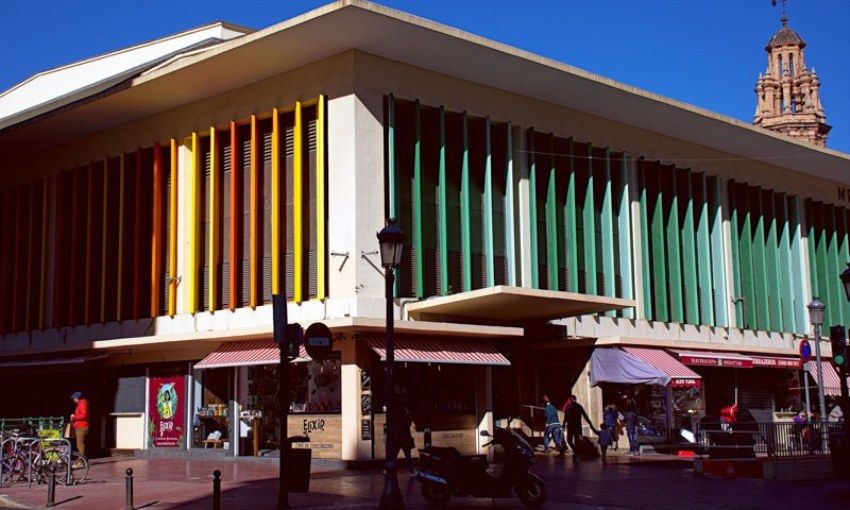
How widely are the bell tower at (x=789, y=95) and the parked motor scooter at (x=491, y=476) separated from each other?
70.3 metres

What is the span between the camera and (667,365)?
28.7 meters

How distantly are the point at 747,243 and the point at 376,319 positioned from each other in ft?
60.4

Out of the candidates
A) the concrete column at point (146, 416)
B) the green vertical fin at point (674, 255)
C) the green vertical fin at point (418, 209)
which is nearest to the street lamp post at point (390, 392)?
the green vertical fin at point (418, 209)

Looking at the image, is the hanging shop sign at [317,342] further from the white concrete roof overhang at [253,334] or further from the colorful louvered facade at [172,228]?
the colorful louvered facade at [172,228]

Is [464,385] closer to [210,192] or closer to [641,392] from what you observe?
[641,392]

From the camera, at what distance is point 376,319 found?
922 inches

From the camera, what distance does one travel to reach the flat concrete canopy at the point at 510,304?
78.6 ft

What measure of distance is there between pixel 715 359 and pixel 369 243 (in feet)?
39.6

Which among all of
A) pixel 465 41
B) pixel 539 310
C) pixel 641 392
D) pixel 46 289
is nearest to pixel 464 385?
pixel 539 310

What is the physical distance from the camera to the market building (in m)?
25.4

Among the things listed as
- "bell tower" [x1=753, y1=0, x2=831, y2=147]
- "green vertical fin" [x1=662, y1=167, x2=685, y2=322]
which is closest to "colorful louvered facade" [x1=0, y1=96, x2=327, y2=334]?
"green vertical fin" [x1=662, y1=167, x2=685, y2=322]

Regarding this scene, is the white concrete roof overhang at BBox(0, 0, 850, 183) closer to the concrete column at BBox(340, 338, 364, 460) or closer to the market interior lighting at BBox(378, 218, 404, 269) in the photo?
the concrete column at BBox(340, 338, 364, 460)

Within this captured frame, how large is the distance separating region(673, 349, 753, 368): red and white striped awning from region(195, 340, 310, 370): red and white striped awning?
38.5 ft

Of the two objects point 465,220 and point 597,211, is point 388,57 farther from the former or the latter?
point 597,211
